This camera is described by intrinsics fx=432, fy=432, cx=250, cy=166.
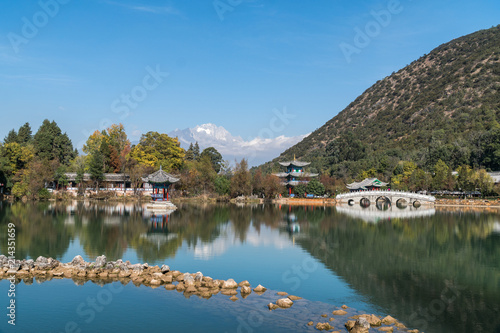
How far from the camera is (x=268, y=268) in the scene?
18.5 m

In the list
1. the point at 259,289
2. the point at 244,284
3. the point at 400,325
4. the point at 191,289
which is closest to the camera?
the point at 400,325

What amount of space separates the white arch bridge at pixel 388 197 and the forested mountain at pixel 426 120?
1045cm

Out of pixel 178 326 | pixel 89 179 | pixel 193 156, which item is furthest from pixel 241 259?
pixel 193 156

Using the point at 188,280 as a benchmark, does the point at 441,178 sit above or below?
above

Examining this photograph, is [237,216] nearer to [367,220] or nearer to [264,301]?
[367,220]

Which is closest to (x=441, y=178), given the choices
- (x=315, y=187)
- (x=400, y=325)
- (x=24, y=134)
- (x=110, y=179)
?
(x=315, y=187)

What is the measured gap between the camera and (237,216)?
3972 centimetres

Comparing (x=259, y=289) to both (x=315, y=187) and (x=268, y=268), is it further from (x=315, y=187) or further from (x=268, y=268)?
(x=315, y=187)

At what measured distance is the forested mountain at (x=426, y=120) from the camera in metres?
68.8

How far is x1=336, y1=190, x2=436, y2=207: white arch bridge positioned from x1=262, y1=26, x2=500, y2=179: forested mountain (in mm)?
10454

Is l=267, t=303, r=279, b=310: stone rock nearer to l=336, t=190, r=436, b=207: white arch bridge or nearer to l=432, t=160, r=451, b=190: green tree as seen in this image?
l=336, t=190, r=436, b=207: white arch bridge

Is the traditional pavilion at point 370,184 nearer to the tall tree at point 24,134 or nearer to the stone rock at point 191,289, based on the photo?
the tall tree at point 24,134

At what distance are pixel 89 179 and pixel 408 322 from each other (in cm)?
5532

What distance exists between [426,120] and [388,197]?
182ft
